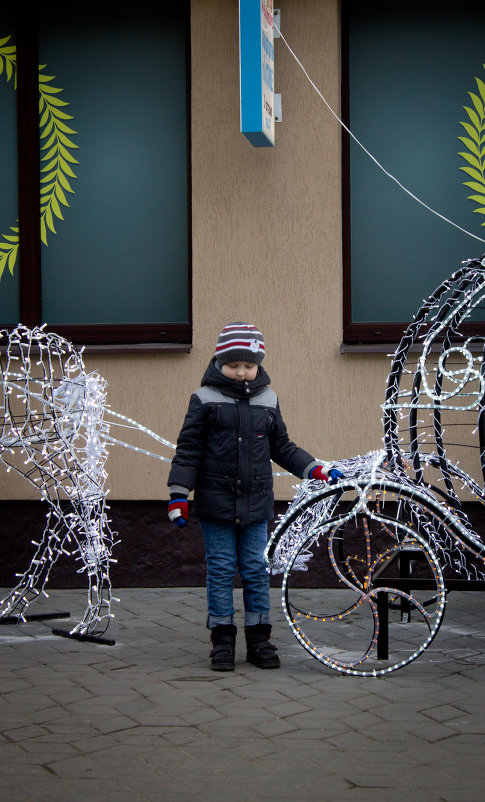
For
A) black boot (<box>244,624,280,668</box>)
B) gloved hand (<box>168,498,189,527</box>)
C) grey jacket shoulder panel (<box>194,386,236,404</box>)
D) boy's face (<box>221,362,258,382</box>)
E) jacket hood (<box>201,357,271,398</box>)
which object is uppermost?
boy's face (<box>221,362,258,382</box>)

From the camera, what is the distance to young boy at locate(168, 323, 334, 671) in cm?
460

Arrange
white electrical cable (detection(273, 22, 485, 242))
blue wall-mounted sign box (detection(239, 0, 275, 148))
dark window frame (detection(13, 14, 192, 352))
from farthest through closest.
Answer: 1. dark window frame (detection(13, 14, 192, 352))
2. white electrical cable (detection(273, 22, 485, 242))
3. blue wall-mounted sign box (detection(239, 0, 275, 148))

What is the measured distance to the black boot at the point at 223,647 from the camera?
14.8 feet

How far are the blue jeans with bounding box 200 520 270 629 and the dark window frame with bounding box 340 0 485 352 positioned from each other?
210cm

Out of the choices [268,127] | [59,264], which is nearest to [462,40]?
[268,127]

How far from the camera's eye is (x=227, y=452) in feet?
15.2

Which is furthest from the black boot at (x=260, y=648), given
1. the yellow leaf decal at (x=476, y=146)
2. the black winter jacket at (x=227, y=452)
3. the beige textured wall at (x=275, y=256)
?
the yellow leaf decal at (x=476, y=146)

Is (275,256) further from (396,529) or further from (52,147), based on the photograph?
(396,529)

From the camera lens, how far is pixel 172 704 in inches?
157

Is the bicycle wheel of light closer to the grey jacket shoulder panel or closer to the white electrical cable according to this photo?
the grey jacket shoulder panel

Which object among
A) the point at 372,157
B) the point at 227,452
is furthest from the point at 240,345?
the point at 372,157

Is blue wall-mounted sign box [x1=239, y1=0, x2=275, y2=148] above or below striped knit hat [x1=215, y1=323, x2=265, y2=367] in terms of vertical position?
above

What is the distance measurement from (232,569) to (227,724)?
1010 mm

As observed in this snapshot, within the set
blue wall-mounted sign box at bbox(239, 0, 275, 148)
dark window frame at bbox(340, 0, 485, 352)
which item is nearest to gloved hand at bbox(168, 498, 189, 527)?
dark window frame at bbox(340, 0, 485, 352)
